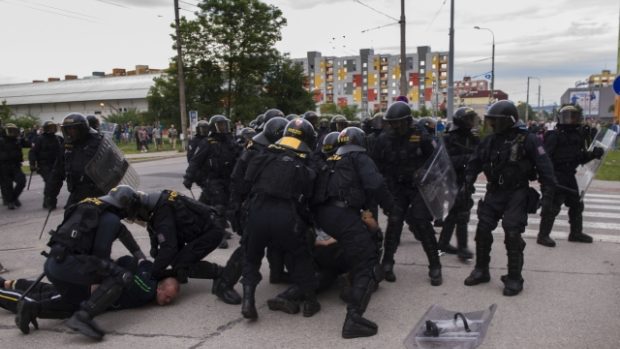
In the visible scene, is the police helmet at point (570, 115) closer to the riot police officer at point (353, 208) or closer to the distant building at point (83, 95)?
the riot police officer at point (353, 208)

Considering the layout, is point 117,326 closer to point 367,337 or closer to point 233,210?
point 233,210

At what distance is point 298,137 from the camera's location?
4590 mm

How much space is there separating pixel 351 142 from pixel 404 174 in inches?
54.0

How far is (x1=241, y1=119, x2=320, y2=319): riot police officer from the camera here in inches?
169

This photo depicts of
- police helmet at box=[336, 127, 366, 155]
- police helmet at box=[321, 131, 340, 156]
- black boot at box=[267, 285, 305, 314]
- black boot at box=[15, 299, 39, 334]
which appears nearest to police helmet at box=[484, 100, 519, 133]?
police helmet at box=[336, 127, 366, 155]

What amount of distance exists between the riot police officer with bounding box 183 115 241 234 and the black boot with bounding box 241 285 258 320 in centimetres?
298

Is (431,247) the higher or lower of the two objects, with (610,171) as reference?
higher

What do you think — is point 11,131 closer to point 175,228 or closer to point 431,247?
point 175,228

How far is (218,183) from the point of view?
759 centimetres

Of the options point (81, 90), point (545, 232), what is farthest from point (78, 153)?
point (81, 90)

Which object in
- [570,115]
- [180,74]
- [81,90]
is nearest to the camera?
[570,115]

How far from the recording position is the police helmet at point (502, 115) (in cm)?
517

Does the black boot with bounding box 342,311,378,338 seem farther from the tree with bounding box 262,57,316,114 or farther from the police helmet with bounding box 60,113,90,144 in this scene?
the tree with bounding box 262,57,316,114

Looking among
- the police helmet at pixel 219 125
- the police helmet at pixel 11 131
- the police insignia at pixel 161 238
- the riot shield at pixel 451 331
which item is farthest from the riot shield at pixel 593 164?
the police helmet at pixel 11 131
